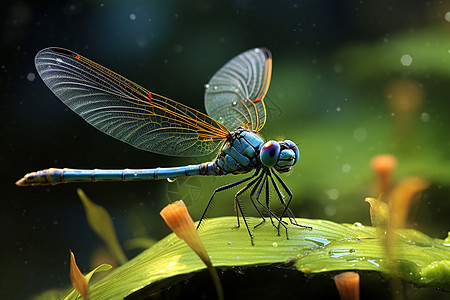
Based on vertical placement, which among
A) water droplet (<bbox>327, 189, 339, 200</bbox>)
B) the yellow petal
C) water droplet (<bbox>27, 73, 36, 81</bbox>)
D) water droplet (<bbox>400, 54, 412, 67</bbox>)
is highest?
water droplet (<bbox>400, 54, 412, 67</bbox>)

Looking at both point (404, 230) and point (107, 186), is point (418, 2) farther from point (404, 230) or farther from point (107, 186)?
point (107, 186)

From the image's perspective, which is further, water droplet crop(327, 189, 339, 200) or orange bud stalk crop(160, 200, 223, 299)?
water droplet crop(327, 189, 339, 200)

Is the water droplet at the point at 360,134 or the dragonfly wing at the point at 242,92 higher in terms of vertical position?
the dragonfly wing at the point at 242,92

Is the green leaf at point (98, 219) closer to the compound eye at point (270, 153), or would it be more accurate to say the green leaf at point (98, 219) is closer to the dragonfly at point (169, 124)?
the dragonfly at point (169, 124)

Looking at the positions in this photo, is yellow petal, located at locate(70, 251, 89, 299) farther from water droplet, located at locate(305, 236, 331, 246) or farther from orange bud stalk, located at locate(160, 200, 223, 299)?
water droplet, located at locate(305, 236, 331, 246)

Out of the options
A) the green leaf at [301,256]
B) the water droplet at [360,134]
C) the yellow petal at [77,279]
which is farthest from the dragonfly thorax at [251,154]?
the water droplet at [360,134]

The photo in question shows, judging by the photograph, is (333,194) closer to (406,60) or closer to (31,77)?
(406,60)

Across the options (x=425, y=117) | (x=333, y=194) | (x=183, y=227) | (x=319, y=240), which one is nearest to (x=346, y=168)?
(x=333, y=194)

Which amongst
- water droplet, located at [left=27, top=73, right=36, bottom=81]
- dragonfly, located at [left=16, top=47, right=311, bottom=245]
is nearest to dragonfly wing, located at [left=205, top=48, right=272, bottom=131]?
dragonfly, located at [left=16, top=47, right=311, bottom=245]
